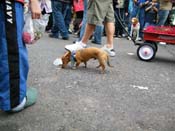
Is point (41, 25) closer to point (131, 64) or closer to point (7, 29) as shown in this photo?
point (7, 29)

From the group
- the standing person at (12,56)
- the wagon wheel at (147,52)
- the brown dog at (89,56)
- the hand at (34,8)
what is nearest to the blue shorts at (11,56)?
the standing person at (12,56)

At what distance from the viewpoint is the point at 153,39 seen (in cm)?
664

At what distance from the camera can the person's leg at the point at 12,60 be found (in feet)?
10.3

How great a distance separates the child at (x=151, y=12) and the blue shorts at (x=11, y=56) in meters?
7.80

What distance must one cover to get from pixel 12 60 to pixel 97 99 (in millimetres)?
1169

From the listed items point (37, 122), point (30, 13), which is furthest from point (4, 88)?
point (30, 13)

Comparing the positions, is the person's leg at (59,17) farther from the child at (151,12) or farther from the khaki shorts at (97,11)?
the khaki shorts at (97,11)

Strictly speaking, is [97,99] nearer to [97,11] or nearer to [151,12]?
[97,11]

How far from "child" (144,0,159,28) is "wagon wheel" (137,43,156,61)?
13.6 feet

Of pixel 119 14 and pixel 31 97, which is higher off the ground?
pixel 119 14

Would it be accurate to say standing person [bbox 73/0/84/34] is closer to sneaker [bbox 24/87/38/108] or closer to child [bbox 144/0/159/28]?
child [bbox 144/0/159/28]

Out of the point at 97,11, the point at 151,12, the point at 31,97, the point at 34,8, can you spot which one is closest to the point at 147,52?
the point at 97,11

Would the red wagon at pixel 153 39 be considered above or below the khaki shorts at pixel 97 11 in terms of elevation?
below

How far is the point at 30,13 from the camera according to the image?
3.42 meters
